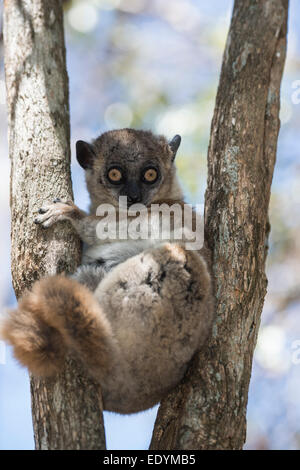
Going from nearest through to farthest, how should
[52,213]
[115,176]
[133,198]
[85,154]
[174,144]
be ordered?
[52,213] → [133,198] → [115,176] → [85,154] → [174,144]

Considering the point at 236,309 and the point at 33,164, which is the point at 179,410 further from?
the point at 33,164

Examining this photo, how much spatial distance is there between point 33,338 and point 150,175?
232 cm

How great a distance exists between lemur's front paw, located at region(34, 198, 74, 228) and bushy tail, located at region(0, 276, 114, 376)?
0.54m

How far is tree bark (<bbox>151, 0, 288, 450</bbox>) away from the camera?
359cm

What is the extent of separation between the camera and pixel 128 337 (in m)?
3.66

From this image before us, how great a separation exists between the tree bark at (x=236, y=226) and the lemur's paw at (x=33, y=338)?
3.00 feet

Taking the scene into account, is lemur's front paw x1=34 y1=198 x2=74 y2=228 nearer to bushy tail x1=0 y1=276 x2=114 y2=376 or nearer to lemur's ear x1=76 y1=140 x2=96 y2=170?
bushy tail x1=0 y1=276 x2=114 y2=376

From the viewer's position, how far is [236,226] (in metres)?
4.11

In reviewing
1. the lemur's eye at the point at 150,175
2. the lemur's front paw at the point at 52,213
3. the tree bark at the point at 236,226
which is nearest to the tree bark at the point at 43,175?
the lemur's front paw at the point at 52,213

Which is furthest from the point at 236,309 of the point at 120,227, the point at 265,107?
the point at 265,107

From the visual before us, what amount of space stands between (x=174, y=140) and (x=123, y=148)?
25.6 inches

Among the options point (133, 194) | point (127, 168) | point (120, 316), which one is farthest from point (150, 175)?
point (120, 316)

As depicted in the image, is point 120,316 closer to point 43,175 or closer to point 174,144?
point 43,175

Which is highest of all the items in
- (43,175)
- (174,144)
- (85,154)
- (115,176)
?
(174,144)
